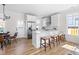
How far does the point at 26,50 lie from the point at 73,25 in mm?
948

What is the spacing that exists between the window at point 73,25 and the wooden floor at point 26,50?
0.20 meters

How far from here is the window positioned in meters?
2.23

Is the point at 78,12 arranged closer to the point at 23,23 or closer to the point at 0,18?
the point at 23,23

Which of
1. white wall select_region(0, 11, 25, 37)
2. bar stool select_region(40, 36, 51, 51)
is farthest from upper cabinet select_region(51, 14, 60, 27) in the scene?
white wall select_region(0, 11, 25, 37)

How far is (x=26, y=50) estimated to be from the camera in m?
2.20

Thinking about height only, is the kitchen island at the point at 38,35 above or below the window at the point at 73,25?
below

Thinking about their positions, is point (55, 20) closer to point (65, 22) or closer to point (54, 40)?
point (65, 22)

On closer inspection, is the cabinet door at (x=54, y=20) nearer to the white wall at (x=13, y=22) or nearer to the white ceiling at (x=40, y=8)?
the white ceiling at (x=40, y=8)

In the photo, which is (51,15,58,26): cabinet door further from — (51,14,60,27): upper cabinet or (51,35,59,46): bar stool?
(51,35,59,46): bar stool

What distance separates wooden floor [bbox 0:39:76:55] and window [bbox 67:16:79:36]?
20cm

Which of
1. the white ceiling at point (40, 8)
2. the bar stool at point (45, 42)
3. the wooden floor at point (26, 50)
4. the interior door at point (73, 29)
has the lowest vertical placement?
the wooden floor at point (26, 50)

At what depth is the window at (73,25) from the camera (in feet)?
7.30

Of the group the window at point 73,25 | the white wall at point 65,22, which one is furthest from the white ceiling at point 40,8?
the window at point 73,25
